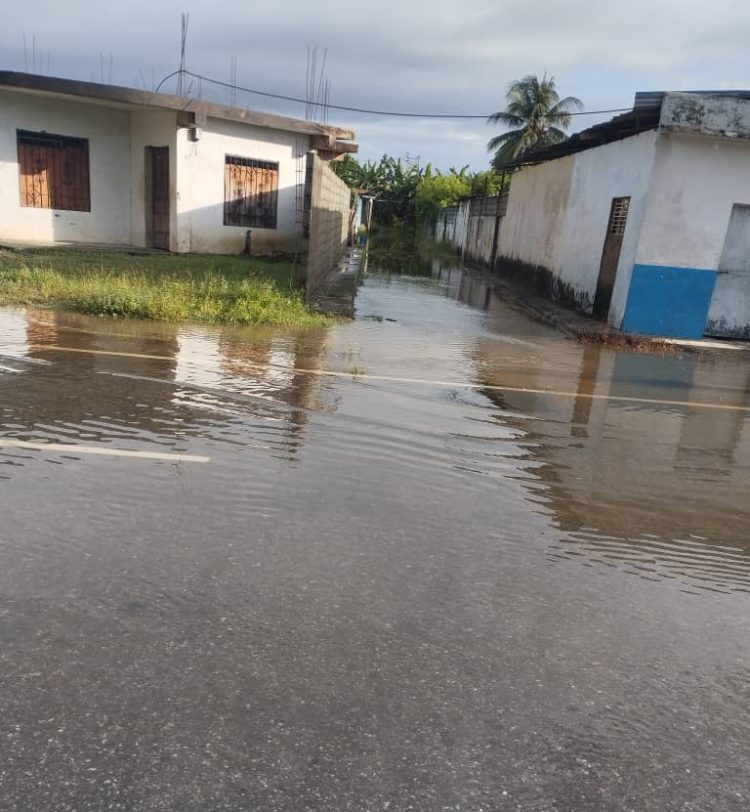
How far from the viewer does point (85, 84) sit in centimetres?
1573

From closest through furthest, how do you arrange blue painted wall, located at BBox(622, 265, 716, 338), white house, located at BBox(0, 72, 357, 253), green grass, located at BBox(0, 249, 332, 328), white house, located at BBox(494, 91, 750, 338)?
green grass, located at BBox(0, 249, 332, 328) → white house, located at BBox(494, 91, 750, 338) → blue painted wall, located at BBox(622, 265, 716, 338) → white house, located at BBox(0, 72, 357, 253)

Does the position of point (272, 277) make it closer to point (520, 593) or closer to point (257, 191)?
point (257, 191)

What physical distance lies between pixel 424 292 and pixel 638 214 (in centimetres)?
689

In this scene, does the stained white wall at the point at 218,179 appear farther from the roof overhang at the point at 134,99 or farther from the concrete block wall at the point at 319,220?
the concrete block wall at the point at 319,220

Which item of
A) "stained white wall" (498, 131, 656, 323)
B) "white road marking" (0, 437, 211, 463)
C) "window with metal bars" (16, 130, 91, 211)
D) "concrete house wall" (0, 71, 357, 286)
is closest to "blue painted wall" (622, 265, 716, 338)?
"stained white wall" (498, 131, 656, 323)

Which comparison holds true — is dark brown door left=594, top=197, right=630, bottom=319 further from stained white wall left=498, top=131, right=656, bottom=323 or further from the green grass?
the green grass

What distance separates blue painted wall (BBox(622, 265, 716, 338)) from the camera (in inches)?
492

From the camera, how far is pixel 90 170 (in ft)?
58.2

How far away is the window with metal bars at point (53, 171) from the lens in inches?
659

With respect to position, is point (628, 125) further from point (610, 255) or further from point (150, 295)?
point (150, 295)

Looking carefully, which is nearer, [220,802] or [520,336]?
[220,802]

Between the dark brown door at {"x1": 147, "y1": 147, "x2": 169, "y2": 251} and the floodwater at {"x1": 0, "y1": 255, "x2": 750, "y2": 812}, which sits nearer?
the floodwater at {"x1": 0, "y1": 255, "x2": 750, "y2": 812}

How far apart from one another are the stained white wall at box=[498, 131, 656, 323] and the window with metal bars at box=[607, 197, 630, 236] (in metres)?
0.14

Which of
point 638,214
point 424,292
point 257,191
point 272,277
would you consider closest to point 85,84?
point 257,191
